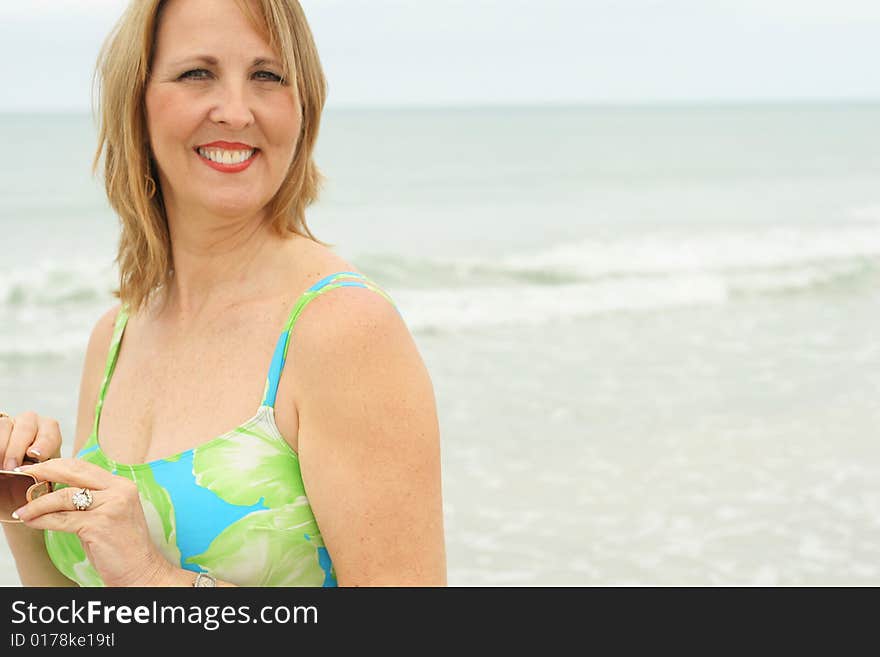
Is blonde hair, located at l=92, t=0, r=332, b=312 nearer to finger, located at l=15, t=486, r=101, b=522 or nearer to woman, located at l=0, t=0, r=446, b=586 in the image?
woman, located at l=0, t=0, r=446, b=586

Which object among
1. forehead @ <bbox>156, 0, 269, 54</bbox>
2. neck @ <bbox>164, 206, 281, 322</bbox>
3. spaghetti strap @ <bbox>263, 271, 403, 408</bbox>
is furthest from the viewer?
neck @ <bbox>164, 206, 281, 322</bbox>

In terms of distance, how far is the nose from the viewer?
84.6 inches

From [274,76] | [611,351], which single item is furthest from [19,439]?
[611,351]

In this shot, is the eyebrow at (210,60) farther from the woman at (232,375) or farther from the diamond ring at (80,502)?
the diamond ring at (80,502)

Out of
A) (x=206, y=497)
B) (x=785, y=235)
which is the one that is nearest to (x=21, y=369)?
(x=206, y=497)

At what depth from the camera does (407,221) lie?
25.4 metres

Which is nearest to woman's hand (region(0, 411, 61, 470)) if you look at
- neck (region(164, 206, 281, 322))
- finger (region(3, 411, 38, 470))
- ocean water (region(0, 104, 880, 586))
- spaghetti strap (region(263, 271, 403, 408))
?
finger (region(3, 411, 38, 470))

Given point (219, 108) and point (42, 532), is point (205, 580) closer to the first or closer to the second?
point (42, 532)

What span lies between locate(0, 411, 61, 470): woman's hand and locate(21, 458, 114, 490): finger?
0.26 m

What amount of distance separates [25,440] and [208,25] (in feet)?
3.12

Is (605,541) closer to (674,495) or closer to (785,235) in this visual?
(674,495)

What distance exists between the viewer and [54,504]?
1.94 metres

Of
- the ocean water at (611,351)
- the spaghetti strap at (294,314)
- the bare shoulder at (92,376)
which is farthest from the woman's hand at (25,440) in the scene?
the ocean water at (611,351)
